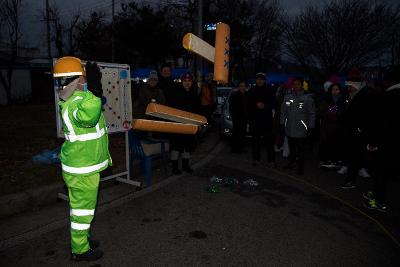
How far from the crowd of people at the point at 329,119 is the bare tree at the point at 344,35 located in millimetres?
17345

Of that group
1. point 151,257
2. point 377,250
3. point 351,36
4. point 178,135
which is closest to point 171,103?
point 178,135

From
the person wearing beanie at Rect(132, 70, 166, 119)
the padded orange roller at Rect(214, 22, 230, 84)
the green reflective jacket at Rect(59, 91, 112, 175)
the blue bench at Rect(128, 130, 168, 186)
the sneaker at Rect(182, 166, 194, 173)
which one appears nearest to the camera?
the green reflective jacket at Rect(59, 91, 112, 175)

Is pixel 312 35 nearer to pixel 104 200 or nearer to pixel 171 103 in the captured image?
pixel 171 103

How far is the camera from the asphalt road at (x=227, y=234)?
353cm

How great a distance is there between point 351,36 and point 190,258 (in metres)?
23.5

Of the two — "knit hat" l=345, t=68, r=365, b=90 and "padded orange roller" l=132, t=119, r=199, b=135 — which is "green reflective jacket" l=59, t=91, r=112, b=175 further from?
"knit hat" l=345, t=68, r=365, b=90

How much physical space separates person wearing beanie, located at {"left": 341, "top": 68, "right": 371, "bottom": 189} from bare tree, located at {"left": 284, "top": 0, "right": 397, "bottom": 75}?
18963mm

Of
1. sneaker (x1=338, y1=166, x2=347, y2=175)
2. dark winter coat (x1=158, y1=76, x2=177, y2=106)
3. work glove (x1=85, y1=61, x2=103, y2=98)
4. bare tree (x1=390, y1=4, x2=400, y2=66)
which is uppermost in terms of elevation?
bare tree (x1=390, y1=4, x2=400, y2=66)

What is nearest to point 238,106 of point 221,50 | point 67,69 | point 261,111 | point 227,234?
point 261,111

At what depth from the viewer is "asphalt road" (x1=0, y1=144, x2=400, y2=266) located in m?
3.53

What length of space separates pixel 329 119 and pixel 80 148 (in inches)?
227

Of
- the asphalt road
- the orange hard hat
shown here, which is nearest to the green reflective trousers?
the asphalt road

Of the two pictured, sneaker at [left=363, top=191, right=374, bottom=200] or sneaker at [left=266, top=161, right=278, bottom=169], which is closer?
sneaker at [left=363, top=191, right=374, bottom=200]

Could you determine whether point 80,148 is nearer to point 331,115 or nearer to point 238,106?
point 331,115
